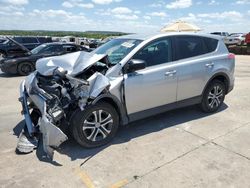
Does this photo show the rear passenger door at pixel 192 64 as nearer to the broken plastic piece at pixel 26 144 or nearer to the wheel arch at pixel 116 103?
the wheel arch at pixel 116 103

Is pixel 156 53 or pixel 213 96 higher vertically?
pixel 156 53

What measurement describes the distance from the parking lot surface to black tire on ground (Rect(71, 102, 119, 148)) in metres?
0.16

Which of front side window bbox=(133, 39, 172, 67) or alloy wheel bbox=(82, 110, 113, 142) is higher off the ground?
front side window bbox=(133, 39, 172, 67)

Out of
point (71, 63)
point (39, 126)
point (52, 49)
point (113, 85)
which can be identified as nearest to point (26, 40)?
point (52, 49)

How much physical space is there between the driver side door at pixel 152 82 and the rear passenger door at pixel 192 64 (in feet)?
0.60

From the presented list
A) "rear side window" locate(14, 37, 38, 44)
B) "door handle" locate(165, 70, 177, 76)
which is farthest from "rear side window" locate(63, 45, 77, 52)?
"door handle" locate(165, 70, 177, 76)

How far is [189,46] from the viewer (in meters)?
4.94

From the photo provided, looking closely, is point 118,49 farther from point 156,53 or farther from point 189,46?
point 189,46

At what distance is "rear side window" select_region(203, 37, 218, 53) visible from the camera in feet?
17.0

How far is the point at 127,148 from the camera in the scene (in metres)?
3.95

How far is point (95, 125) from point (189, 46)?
2.44 metres

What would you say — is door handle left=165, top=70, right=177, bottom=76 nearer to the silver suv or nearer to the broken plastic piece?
the silver suv

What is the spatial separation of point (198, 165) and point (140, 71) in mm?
1701

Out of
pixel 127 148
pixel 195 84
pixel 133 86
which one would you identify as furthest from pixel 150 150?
pixel 195 84
